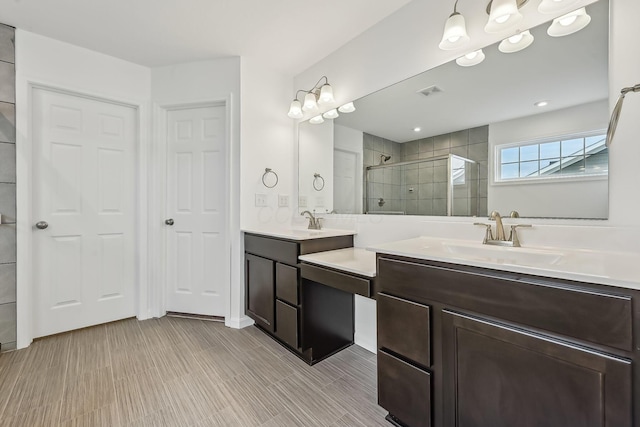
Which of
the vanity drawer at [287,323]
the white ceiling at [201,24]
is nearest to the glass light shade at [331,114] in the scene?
the white ceiling at [201,24]

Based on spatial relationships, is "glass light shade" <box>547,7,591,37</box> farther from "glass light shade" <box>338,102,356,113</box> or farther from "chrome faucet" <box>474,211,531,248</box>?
"glass light shade" <box>338,102,356,113</box>

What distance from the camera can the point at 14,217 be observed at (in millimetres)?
2006

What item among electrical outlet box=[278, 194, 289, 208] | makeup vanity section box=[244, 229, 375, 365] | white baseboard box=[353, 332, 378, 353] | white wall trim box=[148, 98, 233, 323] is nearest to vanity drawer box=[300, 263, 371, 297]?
makeup vanity section box=[244, 229, 375, 365]

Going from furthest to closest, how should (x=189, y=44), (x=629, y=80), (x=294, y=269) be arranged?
(x=189, y=44) < (x=294, y=269) < (x=629, y=80)

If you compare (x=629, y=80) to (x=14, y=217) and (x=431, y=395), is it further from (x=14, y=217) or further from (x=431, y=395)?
(x=14, y=217)

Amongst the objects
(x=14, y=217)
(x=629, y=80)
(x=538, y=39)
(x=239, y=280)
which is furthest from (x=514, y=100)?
(x=14, y=217)

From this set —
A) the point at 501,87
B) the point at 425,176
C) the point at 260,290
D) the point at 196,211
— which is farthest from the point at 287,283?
the point at 501,87

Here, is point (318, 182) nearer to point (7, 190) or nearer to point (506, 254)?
point (506, 254)

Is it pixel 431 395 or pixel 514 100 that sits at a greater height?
pixel 514 100

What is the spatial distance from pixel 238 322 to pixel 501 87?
2.50m

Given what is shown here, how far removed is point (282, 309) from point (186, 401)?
735mm

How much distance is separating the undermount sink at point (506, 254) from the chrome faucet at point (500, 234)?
42 mm

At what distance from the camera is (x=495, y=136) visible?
4.82 ft

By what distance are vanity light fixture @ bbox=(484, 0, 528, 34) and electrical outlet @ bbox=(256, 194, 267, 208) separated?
6.38ft
